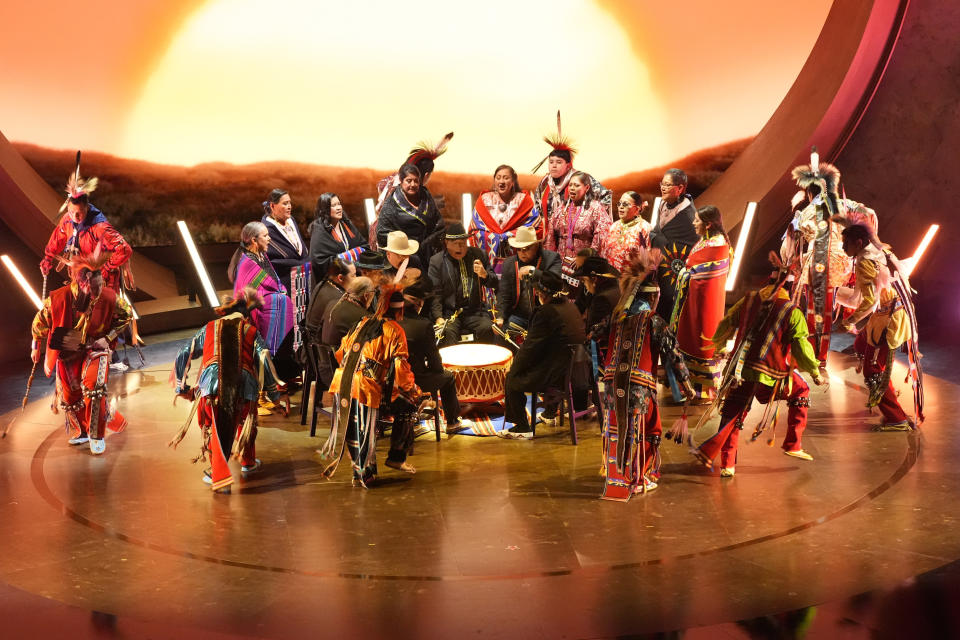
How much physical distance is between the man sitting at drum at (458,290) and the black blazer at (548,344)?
39.7 inches

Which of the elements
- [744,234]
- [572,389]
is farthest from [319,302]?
[744,234]

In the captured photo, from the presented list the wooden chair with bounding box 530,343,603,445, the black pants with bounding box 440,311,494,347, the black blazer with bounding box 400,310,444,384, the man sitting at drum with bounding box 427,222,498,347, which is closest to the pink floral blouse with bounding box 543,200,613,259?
the man sitting at drum with bounding box 427,222,498,347

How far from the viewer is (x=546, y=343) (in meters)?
6.09

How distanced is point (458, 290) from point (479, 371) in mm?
935

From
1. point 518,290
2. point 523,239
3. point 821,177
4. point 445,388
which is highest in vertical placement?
point 821,177

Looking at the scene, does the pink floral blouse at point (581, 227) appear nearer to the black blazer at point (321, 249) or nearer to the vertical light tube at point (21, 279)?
the black blazer at point (321, 249)

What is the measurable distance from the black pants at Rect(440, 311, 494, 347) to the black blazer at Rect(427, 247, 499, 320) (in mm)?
70

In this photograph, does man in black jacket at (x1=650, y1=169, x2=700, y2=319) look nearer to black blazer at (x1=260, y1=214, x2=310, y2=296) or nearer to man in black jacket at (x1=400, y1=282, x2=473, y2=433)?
man in black jacket at (x1=400, y1=282, x2=473, y2=433)

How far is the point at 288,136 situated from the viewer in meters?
11.3

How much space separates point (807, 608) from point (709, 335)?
10.5 ft

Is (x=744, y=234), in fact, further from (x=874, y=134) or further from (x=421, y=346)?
(x=421, y=346)

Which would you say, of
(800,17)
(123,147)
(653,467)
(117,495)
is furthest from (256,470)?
(800,17)

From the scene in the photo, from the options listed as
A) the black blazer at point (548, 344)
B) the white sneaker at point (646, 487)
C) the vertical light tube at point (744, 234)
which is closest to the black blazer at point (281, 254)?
the black blazer at point (548, 344)

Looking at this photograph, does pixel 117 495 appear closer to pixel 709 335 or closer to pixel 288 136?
pixel 709 335
